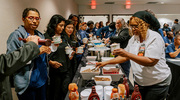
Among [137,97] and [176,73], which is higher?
[137,97]

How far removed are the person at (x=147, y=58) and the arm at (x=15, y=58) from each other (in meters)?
0.74

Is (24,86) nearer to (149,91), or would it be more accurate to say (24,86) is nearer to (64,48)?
(64,48)

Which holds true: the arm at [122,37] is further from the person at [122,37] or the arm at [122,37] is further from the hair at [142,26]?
the hair at [142,26]

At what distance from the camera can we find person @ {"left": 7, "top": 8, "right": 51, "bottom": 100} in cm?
146

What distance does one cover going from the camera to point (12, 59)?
932 mm

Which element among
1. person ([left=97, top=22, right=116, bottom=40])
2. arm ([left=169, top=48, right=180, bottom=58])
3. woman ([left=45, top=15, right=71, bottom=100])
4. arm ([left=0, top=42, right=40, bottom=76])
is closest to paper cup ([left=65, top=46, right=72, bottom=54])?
woman ([left=45, top=15, right=71, bottom=100])

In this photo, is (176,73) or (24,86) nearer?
(24,86)

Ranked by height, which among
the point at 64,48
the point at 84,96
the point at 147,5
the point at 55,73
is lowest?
Result: the point at 55,73

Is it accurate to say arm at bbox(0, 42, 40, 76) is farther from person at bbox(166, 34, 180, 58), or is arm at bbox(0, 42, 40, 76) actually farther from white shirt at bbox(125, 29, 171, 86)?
person at bbox(166, 34, 180, 58)

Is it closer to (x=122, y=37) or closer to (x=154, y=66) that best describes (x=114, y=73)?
(x=154, y=66)

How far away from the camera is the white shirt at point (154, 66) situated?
129 cm

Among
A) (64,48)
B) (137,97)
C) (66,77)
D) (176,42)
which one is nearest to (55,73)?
(66,77)

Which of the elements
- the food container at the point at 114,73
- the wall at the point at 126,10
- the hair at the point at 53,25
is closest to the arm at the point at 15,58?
the food container at the point at 114,73

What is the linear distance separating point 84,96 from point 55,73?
4.16 feet
